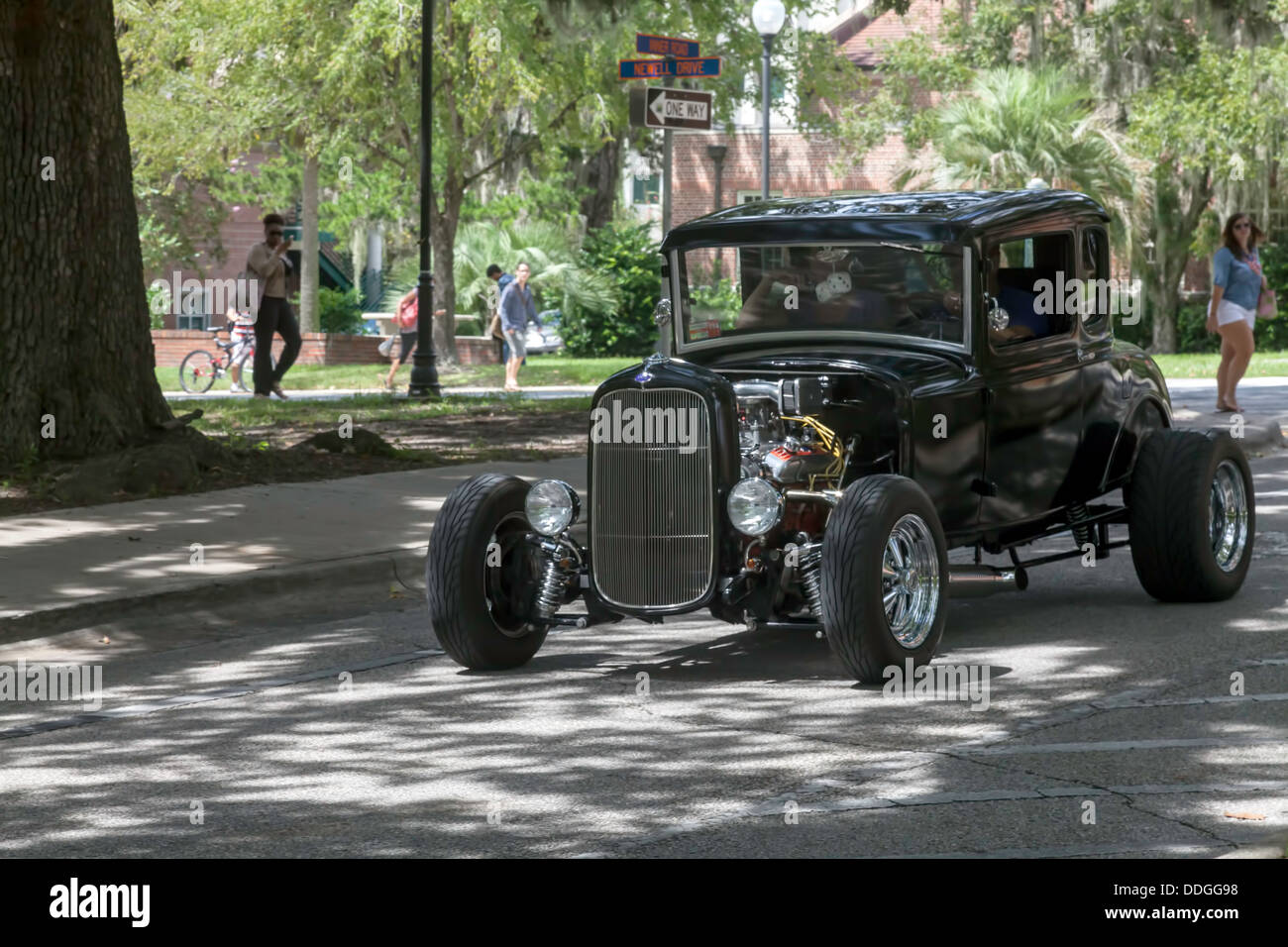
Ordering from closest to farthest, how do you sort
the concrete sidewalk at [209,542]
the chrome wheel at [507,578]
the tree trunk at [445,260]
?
the chrome wheel at [507,578]
the concrete sidewalk at [209,542]
the tree trunk at [445,260]

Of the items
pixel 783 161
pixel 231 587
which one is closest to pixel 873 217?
pixel 231 587

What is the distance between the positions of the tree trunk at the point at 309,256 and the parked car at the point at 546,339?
4.67 meters

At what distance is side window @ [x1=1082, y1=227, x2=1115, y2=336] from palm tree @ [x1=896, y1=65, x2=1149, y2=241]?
23.1 metres

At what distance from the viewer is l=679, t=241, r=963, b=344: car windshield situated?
346 inches

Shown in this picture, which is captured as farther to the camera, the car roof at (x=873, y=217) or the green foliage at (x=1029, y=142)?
the green foliage at (x=1029, y=142)

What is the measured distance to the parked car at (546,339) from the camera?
3834cm

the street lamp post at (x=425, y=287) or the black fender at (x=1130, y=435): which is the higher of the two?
the street lamp post at (x=425, y=287)

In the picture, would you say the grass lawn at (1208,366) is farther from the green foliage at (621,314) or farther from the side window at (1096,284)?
the side window at (1096,284)

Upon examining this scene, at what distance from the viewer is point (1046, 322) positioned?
30.7 feet

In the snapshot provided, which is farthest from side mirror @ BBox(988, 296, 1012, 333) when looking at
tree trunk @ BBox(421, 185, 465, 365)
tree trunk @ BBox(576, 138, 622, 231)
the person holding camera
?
tree trunk @ BBox(576, 138, 622, 231)

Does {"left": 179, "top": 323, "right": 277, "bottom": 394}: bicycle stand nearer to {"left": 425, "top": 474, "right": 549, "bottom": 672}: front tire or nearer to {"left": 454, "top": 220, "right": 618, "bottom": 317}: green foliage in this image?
{"left": 454, "top": 220, "right": 618, "bottom": 317}: green foliage

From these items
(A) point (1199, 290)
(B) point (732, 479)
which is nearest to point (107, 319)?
(B) point (732, 479)

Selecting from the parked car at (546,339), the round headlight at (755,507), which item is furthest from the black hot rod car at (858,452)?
the parked car at (546,339)

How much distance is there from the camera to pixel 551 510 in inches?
314
